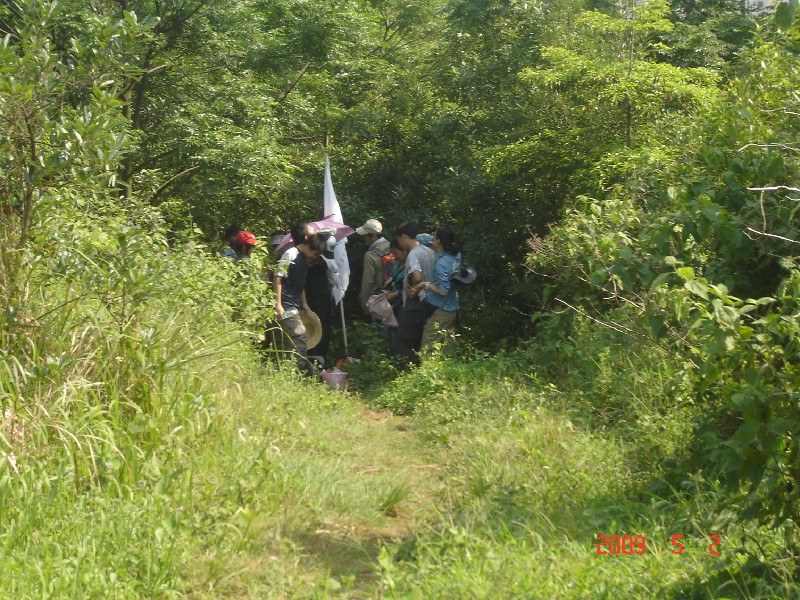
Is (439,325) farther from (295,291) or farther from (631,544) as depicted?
(631,544)

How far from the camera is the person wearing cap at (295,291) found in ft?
33.8

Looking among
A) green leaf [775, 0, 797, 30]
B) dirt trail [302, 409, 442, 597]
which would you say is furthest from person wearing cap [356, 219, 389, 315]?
green leaf [775, 0, 797, 30]

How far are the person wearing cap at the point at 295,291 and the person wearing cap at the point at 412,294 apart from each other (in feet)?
3.61

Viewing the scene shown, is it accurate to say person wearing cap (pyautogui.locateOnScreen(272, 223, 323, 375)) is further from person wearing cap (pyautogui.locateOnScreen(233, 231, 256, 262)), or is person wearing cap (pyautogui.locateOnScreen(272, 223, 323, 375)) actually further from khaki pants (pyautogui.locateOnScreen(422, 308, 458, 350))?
khaki pants (pyautogui.locateOnScreen(422, 308, 458, 350))

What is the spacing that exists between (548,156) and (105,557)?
7696 mm

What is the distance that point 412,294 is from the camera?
11.0 m

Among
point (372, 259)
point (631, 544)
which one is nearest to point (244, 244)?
point (372, 259)

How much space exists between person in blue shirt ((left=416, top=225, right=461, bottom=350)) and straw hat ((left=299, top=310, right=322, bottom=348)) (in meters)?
1.14

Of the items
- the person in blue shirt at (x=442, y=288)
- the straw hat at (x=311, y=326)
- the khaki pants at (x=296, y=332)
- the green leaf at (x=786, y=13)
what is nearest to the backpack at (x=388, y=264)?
the person in blue shirt at (x=442, y=288)

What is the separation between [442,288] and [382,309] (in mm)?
1071

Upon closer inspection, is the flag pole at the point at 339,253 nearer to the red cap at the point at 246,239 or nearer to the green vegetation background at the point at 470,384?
the green vegetation background at the point at 470,384

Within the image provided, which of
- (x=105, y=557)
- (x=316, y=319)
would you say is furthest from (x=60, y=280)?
(x=316, y=319)

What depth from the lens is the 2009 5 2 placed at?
4750 mm

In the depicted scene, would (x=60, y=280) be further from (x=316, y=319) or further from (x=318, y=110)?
(x=318, y=110)
